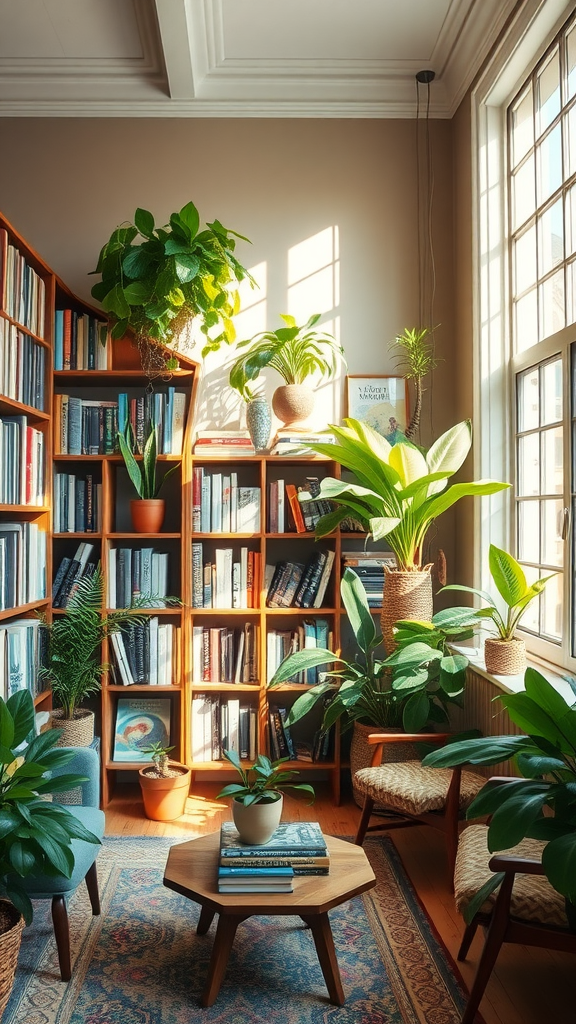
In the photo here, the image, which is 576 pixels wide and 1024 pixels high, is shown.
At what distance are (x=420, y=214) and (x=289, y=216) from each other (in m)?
0.66

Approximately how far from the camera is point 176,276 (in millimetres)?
3420

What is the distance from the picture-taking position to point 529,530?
3.34 metres

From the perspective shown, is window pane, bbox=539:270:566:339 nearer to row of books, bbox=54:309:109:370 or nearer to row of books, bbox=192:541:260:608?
row of books, bbox=192:541:260:608

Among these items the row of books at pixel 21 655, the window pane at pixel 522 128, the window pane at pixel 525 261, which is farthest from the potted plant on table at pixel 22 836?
the window pane at pixel 522 128

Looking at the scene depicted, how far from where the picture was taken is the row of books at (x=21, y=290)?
3061 millimetres

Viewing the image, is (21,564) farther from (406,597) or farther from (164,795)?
(406,597)

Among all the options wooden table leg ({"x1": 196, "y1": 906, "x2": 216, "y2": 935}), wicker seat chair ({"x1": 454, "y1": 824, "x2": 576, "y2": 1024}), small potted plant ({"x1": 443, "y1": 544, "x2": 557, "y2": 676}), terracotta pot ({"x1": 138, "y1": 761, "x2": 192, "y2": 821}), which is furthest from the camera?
terracotta pot ({"x1": 138, "y1": 761, "x2": 192, "y2": 821})

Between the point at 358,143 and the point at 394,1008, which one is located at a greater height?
the point at 358,143

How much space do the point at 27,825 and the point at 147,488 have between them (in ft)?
6.39

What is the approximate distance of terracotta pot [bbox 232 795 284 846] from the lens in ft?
7.32

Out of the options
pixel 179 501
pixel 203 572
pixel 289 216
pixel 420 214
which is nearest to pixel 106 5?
pixel 289 216

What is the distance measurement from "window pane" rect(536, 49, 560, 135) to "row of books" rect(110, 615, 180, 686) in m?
2.67

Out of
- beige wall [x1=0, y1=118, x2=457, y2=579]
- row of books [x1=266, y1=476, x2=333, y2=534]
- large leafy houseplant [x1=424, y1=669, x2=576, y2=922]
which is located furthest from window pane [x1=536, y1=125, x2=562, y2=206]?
large leafy houseplant [x1=424, y1=669, x2=576, y2=922]

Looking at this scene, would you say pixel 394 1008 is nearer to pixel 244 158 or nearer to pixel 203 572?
pixel 203 572
